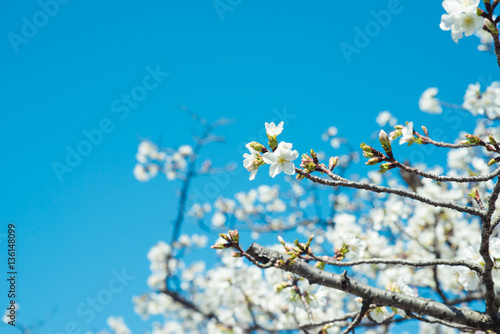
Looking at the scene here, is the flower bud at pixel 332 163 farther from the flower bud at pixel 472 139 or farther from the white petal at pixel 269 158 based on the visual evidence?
the flower bud at pixel 472 139

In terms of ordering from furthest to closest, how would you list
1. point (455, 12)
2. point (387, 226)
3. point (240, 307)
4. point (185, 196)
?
1. point (240, 307)
2. point (387, 226)
3. point (185, 196)
4. point (455, 12)

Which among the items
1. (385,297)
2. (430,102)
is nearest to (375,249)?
(430,102)

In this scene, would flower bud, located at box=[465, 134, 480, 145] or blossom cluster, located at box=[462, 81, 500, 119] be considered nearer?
flower bud, located at box=[465, 134, 480, 145]

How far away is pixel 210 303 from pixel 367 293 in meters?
6.61

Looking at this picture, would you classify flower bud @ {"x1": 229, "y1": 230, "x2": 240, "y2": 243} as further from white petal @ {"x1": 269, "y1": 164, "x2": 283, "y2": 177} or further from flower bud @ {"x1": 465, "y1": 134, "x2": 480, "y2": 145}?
flower bud @ {"x1": 465, "y1": 134, "x2": 480, "y2": 145}

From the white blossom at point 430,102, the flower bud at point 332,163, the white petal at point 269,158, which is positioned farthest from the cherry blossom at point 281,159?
the white blossom at point 430,102

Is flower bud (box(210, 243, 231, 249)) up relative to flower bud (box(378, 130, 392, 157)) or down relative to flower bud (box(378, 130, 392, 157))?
down

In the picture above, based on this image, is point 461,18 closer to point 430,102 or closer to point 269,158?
point 269,158

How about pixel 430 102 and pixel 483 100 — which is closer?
pixel 483 100

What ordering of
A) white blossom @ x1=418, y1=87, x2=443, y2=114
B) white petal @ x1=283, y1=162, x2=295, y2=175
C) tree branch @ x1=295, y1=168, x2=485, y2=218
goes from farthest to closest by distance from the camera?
white blossom @ x1=418, y1=87, x2=443, y2=114 → white petal @ x1=283, y1=162, x2=295, y2=175 → tree branch @ x1=295, y1=168, x2=485, y2=218

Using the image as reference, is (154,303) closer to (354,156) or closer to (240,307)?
(240,307)

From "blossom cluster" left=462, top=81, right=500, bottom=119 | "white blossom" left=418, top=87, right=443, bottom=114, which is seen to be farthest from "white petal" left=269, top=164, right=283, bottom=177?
"white blossom" left=418, top=87, right=443, bottom=114

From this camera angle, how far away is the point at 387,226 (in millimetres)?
5922

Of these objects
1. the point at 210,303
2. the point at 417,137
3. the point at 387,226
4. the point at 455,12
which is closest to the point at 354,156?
the point at 387,226
